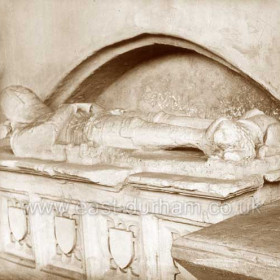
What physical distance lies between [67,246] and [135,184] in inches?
33.4

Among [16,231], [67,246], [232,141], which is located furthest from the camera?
[16,231]

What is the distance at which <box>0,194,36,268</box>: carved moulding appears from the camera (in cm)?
411

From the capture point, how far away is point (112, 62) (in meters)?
4.49

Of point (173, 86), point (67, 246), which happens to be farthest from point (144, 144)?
point (173, 86)

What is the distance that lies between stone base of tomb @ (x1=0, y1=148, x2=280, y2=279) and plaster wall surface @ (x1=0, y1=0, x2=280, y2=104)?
2.98 feet

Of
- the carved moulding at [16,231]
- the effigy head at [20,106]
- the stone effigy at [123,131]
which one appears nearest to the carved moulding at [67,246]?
the carved moulding at [16,231]

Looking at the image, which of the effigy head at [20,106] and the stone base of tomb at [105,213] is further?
the effigy head at [20,106]

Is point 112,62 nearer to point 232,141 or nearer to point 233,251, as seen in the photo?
point 232,141

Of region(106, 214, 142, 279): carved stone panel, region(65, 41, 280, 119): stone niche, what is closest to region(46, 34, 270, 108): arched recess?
region(65, 41, 280, 119): stone niche

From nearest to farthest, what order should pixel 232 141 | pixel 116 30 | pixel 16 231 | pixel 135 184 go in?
pixel 232 141 < pixel 135 184 < pixel 16 231 < pixel 116 30

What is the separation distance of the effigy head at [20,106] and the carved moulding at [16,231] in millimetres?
547

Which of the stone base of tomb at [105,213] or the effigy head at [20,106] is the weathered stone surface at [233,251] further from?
the effigy head at [20,106]

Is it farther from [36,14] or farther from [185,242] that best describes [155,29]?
[185,242]

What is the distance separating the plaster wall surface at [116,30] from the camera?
11.9 feet
